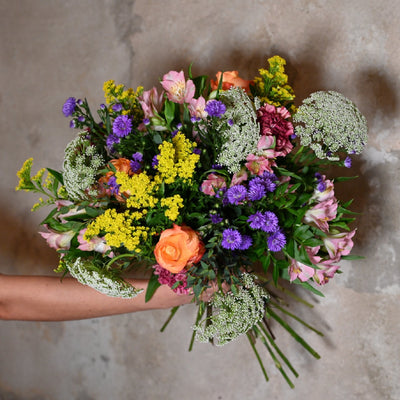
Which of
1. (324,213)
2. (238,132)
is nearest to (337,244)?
(324,213)

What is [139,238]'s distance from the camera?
745 millimetres

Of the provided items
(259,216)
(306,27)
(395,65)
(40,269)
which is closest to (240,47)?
(306,27)

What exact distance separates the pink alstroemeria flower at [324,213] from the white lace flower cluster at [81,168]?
0.42 meters

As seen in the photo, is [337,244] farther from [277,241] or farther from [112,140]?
[112,140]

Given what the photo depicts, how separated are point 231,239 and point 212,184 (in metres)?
0.11

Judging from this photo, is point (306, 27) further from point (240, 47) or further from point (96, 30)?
point (96, 30)

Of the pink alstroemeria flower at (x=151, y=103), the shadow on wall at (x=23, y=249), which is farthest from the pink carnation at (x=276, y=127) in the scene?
the shadow on wall at (x=23, y=249)

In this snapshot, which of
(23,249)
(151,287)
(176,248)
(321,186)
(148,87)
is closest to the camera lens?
(176,248)

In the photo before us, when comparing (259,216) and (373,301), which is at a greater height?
(259,216)

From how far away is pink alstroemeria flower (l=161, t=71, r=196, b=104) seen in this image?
2.60 feet

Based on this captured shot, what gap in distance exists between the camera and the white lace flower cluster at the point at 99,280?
2.46 feet

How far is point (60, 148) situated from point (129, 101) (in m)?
0.88

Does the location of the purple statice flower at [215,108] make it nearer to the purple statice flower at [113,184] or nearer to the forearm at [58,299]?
the purple statice flower at [113,184]

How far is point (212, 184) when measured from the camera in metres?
0.77
